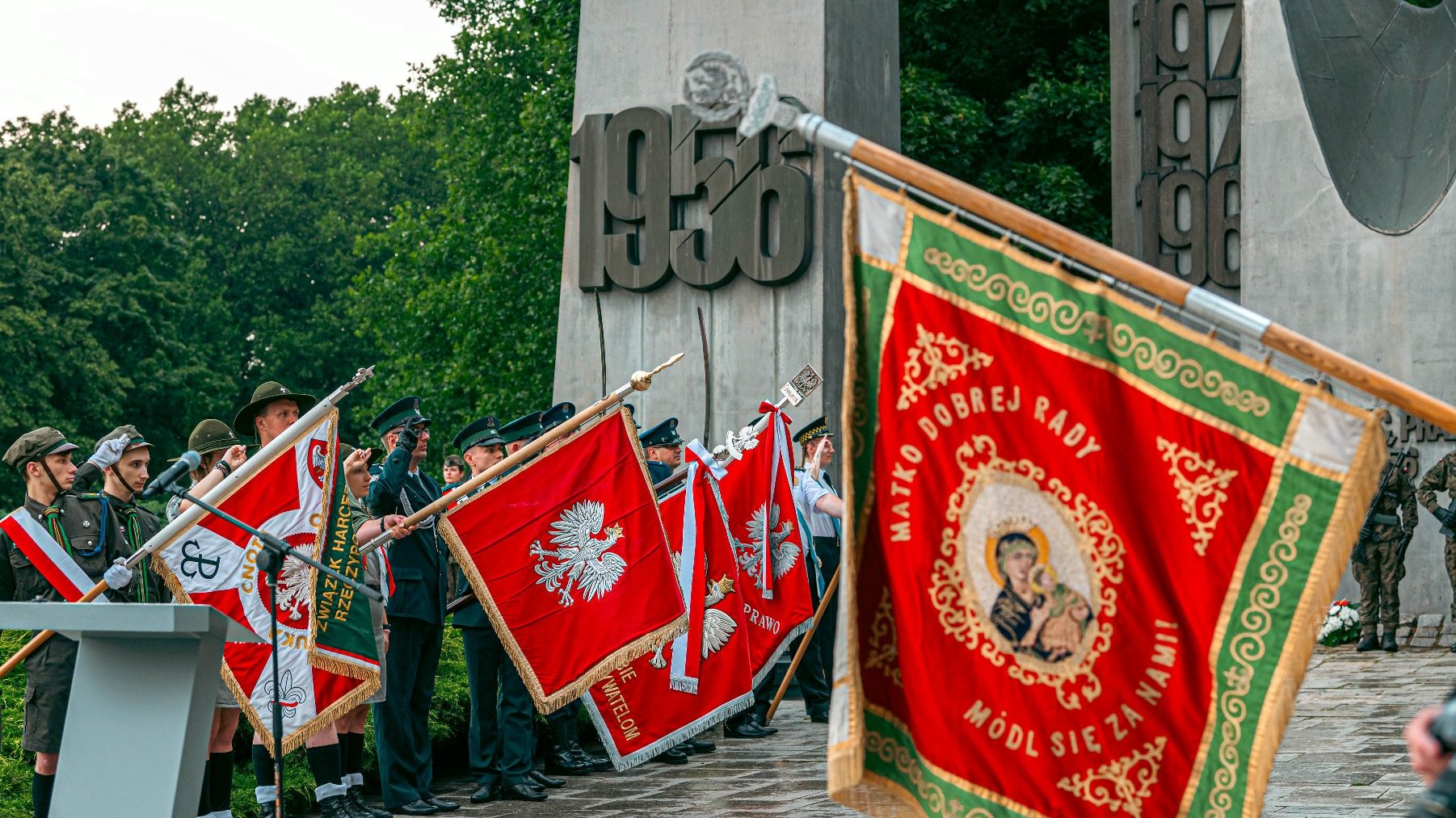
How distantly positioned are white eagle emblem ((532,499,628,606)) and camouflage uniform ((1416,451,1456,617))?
9.00m

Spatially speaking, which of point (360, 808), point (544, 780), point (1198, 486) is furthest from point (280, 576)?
point (1198, 486)

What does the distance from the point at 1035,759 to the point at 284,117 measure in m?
56.9

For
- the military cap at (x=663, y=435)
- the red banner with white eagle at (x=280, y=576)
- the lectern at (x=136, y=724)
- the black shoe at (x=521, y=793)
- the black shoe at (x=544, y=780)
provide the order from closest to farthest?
the lectern at (x=136, y=724) → the red banner with white eagle at (x=280, y=576) → the black shoe at (x=521, y=793) → the black shoe at (x=544, y=780) → the military cap at (x=663, y=435)

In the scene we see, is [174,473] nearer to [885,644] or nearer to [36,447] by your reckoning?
[36,447]

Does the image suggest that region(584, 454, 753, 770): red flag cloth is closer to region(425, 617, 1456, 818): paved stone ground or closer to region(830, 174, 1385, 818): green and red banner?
region(425, 617, 1456, 818): paved stone ground

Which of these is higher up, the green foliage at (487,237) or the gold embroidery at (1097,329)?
the green foliage at (487,237)

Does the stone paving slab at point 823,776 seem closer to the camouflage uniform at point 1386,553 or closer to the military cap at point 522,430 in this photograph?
the military cap at point 522,430

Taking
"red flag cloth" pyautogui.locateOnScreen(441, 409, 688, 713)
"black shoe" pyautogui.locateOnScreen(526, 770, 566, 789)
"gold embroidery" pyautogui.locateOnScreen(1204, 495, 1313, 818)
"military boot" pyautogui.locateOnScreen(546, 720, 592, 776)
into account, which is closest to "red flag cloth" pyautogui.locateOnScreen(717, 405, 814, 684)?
"military boot" pyautogui.locateOnScreen(546, 720, 592, 776)

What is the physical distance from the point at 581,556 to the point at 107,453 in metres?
2.97

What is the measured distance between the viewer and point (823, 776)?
9898 mm

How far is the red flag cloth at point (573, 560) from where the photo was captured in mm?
8945

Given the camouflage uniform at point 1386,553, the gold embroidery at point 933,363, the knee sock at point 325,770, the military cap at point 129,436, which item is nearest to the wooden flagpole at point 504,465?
the knee sock at point 325,770

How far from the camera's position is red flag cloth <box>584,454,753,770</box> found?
974cm

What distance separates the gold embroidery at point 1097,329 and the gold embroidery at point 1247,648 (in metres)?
0.29
